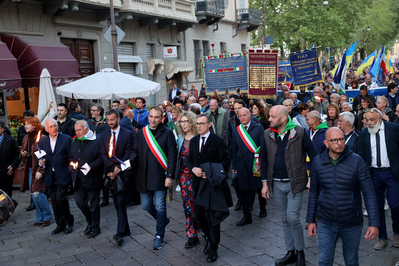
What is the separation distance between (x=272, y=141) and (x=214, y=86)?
839cm

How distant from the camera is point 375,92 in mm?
13969

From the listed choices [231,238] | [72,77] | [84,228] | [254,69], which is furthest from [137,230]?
[72,77]

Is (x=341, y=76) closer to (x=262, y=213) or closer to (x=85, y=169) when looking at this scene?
(x=262, y=213)

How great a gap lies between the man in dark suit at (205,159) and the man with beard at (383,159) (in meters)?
1.92

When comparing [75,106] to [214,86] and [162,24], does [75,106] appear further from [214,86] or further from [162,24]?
[162,24]

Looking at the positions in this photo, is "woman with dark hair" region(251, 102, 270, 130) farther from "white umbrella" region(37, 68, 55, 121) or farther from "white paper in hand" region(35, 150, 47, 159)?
"white umbrella" region(37, 68, 55, 121)

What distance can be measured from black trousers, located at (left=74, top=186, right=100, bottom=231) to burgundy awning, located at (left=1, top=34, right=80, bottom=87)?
8.48 m

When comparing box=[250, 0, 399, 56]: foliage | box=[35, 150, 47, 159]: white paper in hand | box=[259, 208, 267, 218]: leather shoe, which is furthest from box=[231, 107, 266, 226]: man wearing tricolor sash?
box=[250, 0, 399, 56]: foliage

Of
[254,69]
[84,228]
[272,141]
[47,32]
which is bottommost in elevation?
[84,228]

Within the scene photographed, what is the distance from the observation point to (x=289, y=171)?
215 inches

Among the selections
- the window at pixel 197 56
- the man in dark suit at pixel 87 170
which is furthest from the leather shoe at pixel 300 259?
the window at pixel 197 56

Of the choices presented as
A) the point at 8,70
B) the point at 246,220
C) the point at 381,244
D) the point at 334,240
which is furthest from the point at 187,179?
the point at 8,70

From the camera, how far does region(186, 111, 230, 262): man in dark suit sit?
5.94 meters

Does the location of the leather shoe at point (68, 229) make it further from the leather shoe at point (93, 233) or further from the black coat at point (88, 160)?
the black coat at point (88, 160)
